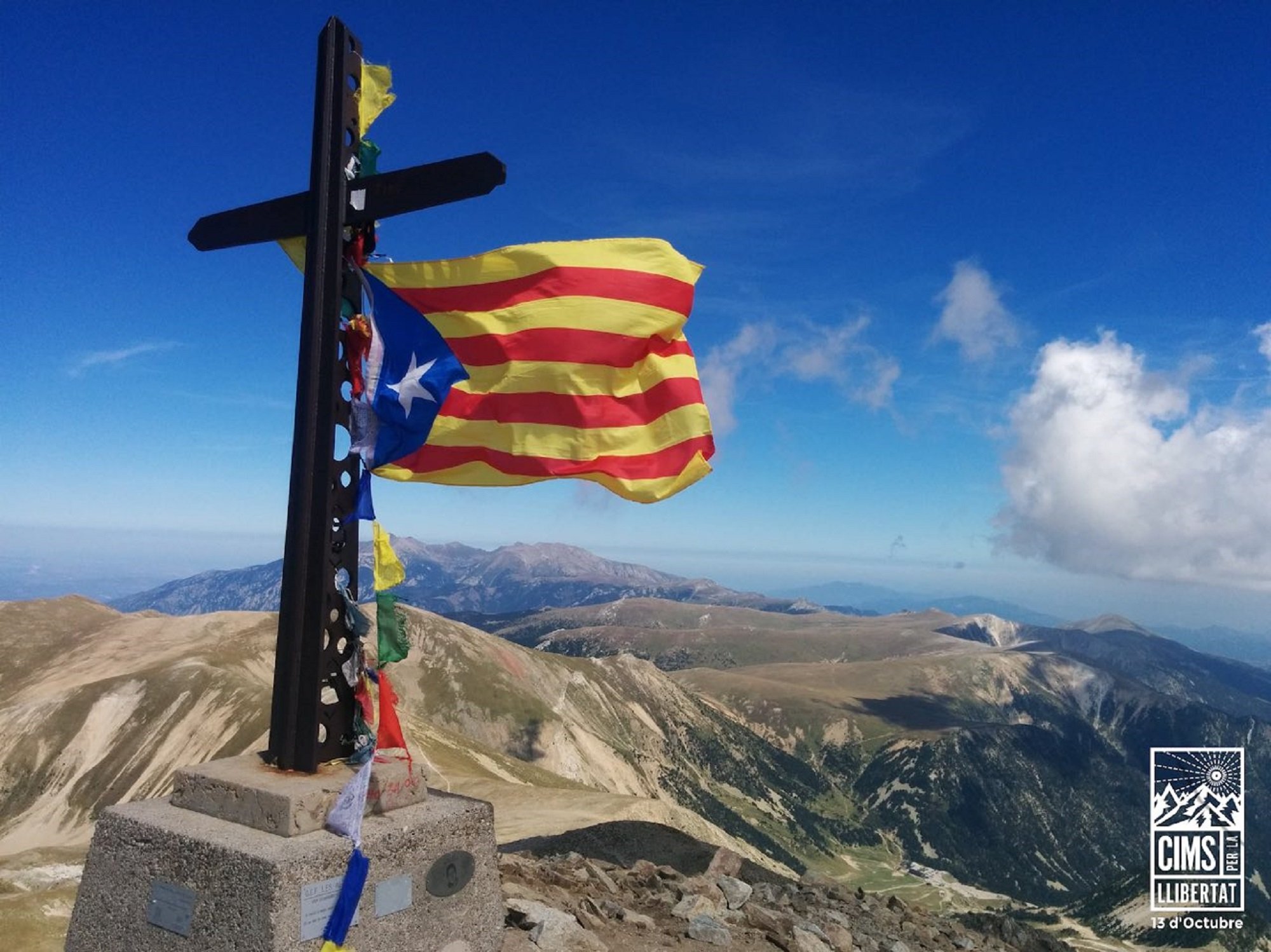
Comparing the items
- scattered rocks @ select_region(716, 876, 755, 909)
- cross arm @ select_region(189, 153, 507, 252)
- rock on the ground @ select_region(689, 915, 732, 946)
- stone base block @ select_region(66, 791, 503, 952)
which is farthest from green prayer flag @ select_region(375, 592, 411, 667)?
scattered rocks @ select_region(716, 876, 755, 909)

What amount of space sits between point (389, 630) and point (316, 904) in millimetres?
2880

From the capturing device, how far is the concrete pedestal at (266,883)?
7.69 metres

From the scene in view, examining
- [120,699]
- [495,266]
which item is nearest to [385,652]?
[495,266]

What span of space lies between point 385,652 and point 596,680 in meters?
195

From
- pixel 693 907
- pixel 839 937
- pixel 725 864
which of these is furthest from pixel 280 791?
pixel 725 864

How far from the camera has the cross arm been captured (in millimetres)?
8961

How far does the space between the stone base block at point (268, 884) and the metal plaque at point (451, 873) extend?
14 mm

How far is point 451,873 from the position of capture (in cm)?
918

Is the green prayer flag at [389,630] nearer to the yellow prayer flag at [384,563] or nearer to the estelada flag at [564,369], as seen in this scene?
the yellow prayer flag at [384,563]

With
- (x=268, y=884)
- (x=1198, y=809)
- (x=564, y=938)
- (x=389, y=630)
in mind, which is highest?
(x=389, y=630)

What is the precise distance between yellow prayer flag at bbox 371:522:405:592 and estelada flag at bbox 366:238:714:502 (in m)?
1.12

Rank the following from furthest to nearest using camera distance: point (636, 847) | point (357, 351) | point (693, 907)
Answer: point (636, 847) < point (693, 907) < point (357, 351)

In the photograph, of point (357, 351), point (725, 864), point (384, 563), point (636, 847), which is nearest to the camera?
point (384, 563)

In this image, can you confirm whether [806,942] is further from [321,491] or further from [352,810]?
[321,491]
